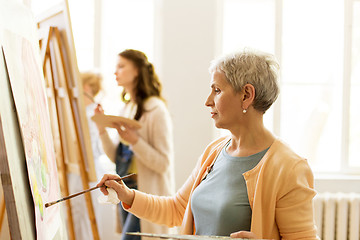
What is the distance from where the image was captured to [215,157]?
1.56 meters

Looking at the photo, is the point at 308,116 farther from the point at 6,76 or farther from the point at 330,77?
the point at 6,76

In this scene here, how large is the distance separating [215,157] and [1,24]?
821 millimetres

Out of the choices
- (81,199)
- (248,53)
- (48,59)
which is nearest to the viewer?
(248,53)

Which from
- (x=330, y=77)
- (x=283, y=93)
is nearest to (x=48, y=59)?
(x=283, y=93)

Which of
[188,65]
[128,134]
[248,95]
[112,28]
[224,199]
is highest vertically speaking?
[112,28]

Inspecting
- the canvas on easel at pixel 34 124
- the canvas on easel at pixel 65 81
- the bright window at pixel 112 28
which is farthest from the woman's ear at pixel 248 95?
the bright window at pixel 112 28

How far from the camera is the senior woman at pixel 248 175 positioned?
1283 mm

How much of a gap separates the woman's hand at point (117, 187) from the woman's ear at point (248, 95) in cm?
50

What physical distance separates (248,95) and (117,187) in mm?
553

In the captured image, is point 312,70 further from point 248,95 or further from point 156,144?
point 248,95

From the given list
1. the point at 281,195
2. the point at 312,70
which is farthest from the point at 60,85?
the point at 312,70

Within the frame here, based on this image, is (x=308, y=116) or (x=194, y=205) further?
(x=308, y=116)

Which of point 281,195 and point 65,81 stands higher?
point 65,81

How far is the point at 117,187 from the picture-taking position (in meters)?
1.53
